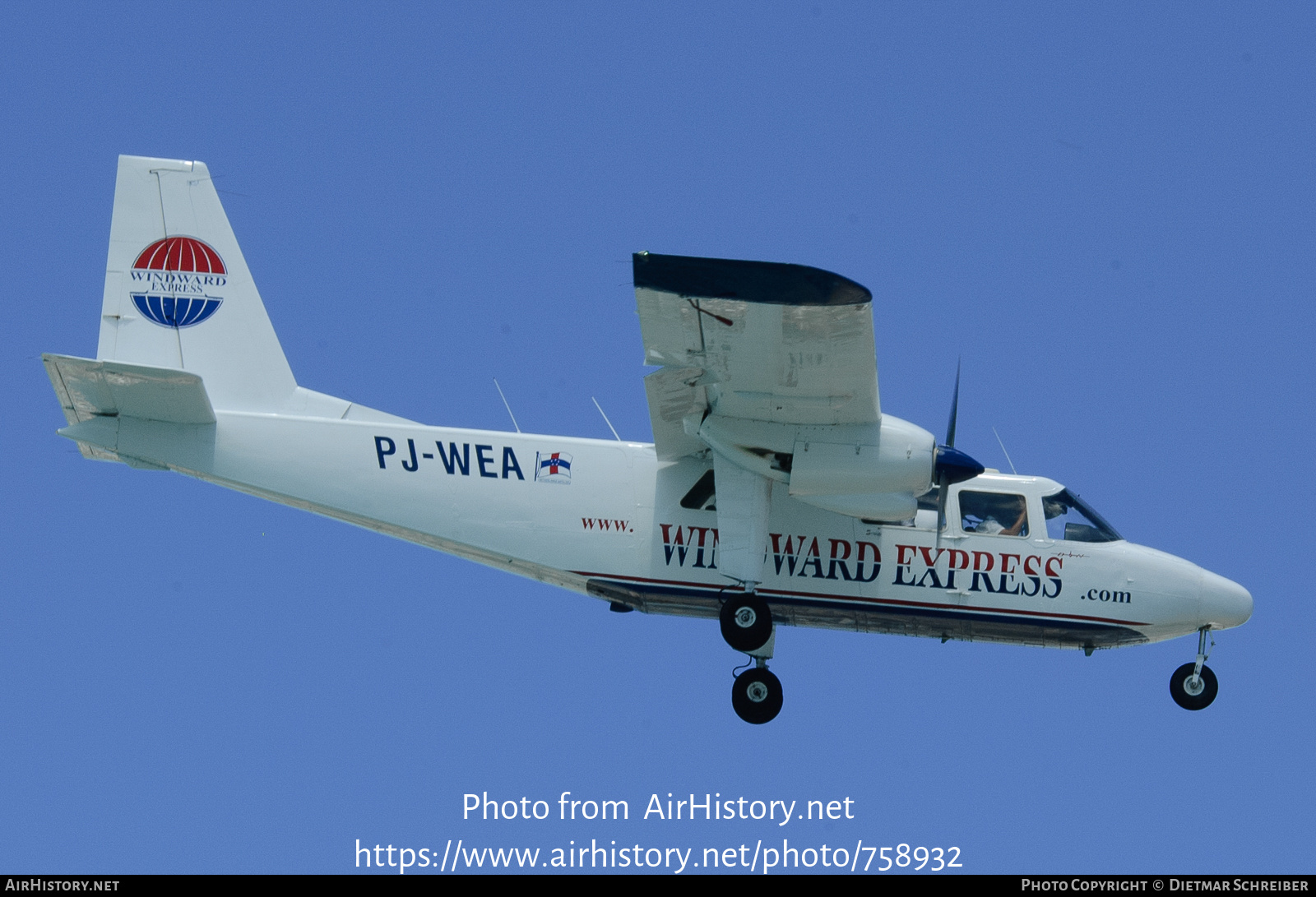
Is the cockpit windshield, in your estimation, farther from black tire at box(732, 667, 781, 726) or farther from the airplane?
black tire at box(732, 667, 781, 726)

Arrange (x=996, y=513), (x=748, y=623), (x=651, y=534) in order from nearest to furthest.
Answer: (x=748, y=623)
(x=651, y=534)
(x=996, y=513)

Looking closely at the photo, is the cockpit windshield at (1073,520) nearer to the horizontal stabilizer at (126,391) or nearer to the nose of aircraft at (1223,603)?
the nose of aircraft at (1223,603)

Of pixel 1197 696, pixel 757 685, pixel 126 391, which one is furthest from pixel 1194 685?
pixel 126 391

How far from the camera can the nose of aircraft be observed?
16.5 m

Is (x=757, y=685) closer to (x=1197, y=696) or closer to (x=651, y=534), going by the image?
(x=651, y=534)

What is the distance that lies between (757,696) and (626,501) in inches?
104

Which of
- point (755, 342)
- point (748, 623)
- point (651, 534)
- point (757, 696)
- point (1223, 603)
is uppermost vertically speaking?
point (755, 342)

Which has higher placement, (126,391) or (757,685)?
(126,391)

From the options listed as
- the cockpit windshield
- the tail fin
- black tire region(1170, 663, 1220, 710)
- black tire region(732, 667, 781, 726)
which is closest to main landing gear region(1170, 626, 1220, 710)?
black tire region(1170, 663, 1220, 710)

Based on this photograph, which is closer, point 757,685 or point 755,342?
point 755,342

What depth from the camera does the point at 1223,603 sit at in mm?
16547


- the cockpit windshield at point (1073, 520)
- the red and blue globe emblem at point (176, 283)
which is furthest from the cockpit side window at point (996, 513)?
the red and blue globe emblem at point (176, 283)

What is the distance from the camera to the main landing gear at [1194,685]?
1658cm

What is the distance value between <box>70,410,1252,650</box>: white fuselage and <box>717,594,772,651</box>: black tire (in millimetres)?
611
